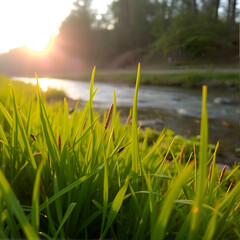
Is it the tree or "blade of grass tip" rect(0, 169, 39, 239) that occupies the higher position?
the tree

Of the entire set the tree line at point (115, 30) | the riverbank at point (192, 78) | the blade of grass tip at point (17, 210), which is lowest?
the blade of grass tip at point (17, 210)

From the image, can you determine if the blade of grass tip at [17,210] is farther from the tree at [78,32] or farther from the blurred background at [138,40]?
the tree at [78,32]

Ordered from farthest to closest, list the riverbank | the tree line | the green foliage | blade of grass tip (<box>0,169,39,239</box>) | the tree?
the tree < the riverbank < the tree line < the green foliage < blade of grass tip (<box>0,169,39,239</box>)

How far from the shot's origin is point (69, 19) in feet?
40.4

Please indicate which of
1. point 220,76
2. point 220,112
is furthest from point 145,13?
point 220,112

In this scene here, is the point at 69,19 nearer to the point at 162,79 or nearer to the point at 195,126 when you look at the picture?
the point at 162,79

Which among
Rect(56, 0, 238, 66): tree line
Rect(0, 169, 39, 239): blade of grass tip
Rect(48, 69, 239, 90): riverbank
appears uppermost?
Rect(56, 0, 238, 66): tree line

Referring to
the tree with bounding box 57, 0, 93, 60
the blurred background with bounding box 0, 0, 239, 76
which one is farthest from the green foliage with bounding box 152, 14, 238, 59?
the tree with bounding box 57, 0, 93, 60

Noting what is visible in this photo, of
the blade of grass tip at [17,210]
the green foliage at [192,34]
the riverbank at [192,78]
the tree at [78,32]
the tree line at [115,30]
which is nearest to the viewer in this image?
the blade of grass tip at [17,210]

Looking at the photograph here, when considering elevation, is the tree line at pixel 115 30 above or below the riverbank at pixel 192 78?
above

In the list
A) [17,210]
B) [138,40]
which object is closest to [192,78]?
[138,40]

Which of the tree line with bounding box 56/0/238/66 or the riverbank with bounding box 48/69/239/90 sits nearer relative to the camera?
the tree line with bounding box 56/0/238/66

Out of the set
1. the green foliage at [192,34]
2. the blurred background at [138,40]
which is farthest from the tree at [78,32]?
the green foliage at [192,34]

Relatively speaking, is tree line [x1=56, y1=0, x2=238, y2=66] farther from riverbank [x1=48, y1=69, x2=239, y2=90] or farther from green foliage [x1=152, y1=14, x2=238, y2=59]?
riverbank [x1=48, y1=69, x2=239, y2=90]
